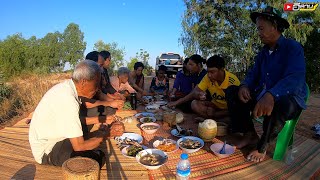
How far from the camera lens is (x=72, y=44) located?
35.7 meters

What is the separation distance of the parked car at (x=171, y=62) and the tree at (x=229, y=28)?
8.40 feet

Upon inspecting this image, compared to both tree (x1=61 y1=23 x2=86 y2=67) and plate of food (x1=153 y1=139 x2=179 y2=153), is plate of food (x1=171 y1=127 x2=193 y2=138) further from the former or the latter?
tree (x1=61 y1=23 x2=86 y2=67)

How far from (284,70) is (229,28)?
10.7 metres

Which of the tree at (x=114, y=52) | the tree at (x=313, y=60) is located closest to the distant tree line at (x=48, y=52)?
the tree at (x=114, y=52)

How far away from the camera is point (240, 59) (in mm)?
12281

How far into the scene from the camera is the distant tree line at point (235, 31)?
34.2ft

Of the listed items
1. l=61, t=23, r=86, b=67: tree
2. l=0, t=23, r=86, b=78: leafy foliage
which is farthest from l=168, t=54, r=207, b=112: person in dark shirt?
l=61, t=23, r=86, b=67: tree

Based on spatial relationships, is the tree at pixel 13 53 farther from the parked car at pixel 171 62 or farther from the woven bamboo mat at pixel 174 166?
the woven bamboo mat at pixel 174 166

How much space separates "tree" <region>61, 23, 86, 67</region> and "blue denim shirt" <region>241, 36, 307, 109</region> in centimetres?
3536

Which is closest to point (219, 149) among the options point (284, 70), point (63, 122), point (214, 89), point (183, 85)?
point (284, 70)

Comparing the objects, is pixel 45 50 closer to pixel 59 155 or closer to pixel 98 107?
pixel 98 107

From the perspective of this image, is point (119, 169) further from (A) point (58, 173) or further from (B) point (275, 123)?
(B) point (275, 123)

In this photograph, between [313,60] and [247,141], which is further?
[313,60]

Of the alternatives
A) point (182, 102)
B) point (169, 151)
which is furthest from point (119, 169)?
point (182, 102)
